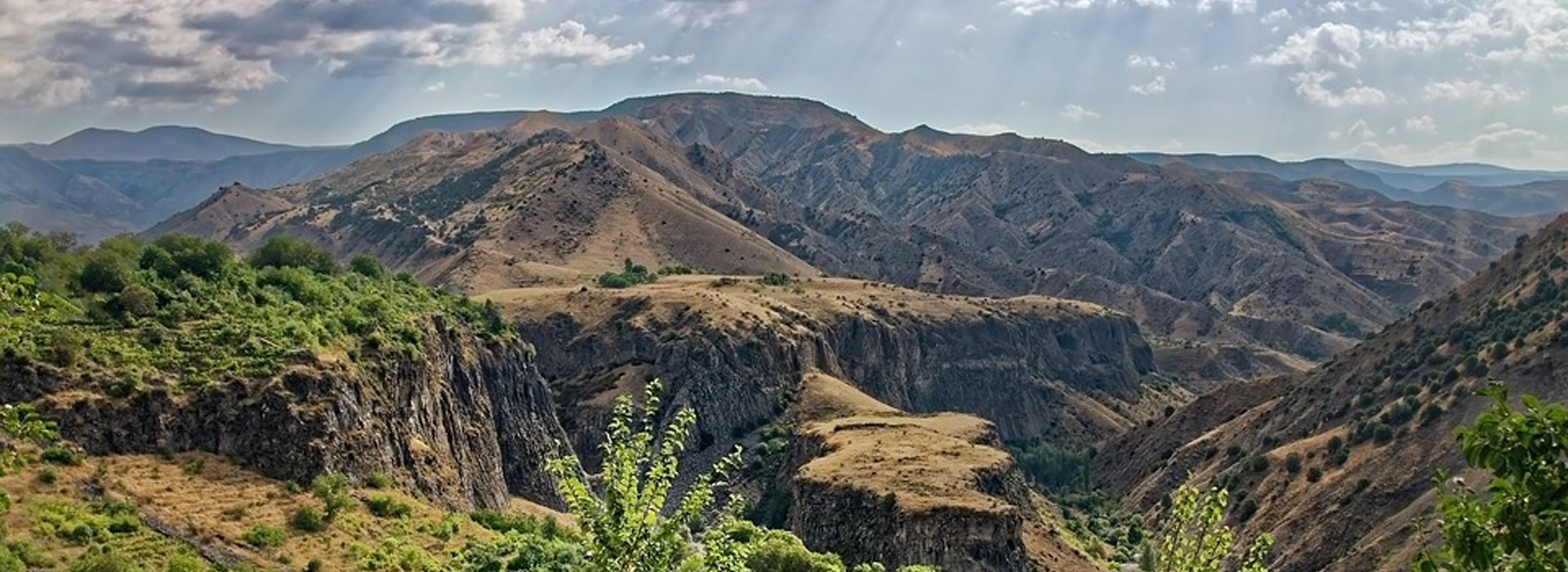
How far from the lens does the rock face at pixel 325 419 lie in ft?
125

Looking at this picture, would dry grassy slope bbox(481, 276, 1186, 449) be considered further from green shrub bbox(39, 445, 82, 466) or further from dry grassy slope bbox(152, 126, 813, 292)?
green shrub bbox(39, 445, 82, 466)

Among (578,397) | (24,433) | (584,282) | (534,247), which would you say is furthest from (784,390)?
(24,433)

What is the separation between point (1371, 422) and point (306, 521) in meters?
69.7

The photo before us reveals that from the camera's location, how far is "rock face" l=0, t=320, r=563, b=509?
38.1 m

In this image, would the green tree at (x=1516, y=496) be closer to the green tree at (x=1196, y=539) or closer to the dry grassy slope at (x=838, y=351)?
the green tree at (x=1196, y=539)

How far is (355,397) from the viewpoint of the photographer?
45.4 metres

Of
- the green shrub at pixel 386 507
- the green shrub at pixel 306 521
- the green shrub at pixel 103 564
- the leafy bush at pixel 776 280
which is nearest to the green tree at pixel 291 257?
the green shrub at pixel 386 507

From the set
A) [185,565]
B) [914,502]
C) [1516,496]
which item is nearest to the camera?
[1516,496]

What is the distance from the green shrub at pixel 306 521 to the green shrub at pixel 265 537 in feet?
3.06

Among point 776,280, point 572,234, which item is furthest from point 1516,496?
point 572,234

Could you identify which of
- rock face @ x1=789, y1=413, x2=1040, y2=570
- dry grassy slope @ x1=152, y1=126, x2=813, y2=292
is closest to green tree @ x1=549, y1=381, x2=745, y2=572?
rock face @ x1=789, y1=413, x2=1040, y2=570

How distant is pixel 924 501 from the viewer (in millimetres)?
59656

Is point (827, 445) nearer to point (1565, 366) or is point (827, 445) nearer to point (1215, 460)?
point (1215, 460)

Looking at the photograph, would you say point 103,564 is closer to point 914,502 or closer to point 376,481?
point 376,481
